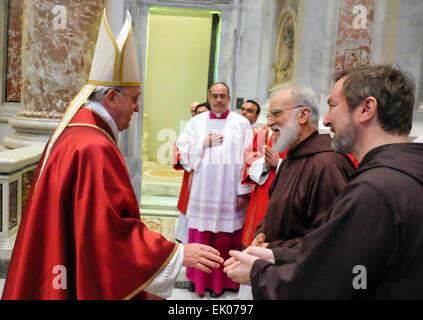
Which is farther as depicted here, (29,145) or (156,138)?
(156,138)

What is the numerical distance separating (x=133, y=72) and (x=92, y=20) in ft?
8.76

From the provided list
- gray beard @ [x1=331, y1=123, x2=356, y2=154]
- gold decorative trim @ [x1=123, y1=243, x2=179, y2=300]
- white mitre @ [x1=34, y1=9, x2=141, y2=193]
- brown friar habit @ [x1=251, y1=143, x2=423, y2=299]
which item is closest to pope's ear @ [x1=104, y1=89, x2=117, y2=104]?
white mitre @ [x1=34, y1=9, x2=141, y2=193]

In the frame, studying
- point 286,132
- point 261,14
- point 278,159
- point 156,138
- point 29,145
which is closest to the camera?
point 286,132

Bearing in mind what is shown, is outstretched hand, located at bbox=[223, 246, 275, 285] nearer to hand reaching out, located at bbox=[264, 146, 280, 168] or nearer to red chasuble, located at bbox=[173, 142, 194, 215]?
hand reaching out, located at bbox=[264, 146, 280, 168]

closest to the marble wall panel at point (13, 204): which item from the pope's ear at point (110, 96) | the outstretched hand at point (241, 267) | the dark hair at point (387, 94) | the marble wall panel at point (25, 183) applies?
the marble wall panel at point (25, 183)

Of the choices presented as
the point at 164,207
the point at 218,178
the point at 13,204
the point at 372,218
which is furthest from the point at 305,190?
the point at 164,207

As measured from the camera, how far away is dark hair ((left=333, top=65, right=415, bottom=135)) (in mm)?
1428

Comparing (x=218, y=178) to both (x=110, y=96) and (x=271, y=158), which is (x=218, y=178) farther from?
(x=110, y=96)

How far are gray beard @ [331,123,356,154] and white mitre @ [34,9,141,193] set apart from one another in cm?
110

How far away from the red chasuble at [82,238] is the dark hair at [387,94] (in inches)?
41.2

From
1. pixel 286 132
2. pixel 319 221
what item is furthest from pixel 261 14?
pixel 319 221

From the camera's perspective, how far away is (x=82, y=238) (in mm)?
1727

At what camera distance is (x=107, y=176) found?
1824 mm

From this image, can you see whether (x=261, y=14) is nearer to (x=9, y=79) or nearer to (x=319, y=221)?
(x=9, y=79)
